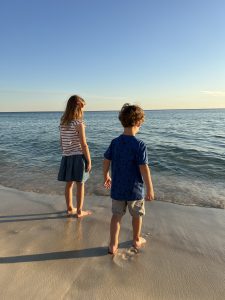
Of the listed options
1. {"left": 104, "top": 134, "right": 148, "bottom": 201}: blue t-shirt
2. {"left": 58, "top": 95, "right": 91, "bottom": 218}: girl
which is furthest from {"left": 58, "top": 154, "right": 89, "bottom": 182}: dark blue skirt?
{"left": 104, "top": 134, "right": 148, "bottom": 201}: blue t-shirt

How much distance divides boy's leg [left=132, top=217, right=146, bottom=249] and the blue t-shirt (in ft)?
1.13

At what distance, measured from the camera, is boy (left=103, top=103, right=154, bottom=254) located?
345 cm

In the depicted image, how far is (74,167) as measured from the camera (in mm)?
4656

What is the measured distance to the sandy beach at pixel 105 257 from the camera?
289cm

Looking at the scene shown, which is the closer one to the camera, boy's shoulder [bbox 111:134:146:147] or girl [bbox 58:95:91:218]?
boy's shoulder [bbox 111:134:146:147]

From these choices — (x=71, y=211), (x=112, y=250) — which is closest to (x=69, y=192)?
(x=71, y=211)

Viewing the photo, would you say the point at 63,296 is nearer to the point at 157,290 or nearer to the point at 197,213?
the point at 157,290

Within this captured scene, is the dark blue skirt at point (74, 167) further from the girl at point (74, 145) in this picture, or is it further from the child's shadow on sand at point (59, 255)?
the child's shadow on sand at point (59, 255)

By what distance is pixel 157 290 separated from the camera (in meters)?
2.91

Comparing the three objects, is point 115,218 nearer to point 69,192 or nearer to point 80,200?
point 80,200

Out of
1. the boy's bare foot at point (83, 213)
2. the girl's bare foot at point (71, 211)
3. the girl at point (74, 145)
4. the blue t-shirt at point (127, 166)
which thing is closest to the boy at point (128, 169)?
the blue t-shirt at point (127, 166)

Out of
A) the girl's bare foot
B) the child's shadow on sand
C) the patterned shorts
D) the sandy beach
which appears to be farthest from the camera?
the girl's bare foot

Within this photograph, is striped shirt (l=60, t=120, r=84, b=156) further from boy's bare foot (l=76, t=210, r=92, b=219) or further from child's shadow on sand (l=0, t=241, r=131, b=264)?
child's shadow on sand (l=0, t=241, r=131, b=264)

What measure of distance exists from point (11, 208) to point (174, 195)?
3481 millimetres
